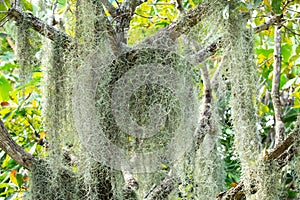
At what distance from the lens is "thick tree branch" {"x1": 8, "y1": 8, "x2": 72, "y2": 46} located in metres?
1.34

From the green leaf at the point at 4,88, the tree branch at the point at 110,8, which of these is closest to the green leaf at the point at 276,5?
the tree branch at the point at 110,8

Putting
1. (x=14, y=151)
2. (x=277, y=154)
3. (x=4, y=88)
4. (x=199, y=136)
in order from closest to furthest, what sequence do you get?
(x=14, y=151) < (x=277, y=154) < (x=199, y=136) < (x=4, y=88)

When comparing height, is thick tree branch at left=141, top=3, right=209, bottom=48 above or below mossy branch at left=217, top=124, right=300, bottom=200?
above

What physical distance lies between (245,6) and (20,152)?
2.58 ft

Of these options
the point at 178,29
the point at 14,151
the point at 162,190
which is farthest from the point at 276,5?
the point at 14,151

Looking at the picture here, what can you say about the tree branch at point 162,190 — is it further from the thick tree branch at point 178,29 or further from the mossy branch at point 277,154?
the thick tree branch at point 178,29

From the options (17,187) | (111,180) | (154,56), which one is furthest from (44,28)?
(17,187)

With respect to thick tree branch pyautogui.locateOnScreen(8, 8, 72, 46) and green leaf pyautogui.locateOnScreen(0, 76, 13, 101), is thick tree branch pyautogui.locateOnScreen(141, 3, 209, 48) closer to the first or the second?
thick tree branch pyautogui.locateOnScreen(8, 8, 72, 46)

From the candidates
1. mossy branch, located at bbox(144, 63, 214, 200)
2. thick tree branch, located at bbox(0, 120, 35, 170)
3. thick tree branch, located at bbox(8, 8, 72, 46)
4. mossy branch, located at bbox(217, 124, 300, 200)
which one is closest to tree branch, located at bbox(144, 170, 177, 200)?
mossy branch, located at bbox(144, 63, 214, 200)

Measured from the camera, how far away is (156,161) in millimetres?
1349

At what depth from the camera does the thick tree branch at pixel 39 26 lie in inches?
52.6

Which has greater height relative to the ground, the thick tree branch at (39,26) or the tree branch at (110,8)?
the tree branch at (110,8)

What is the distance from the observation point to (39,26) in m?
1.35

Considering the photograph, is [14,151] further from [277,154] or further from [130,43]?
[277,154]
